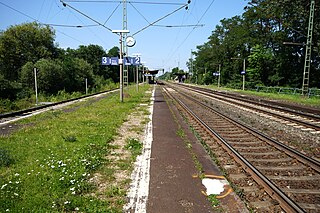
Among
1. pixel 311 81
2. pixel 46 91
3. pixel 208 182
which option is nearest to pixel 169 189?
pixel 208 182

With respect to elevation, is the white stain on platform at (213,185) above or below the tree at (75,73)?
below

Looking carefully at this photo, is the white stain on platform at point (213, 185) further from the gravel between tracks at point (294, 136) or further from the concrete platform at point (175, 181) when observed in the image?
the gravel between tracks at point (294, 136)

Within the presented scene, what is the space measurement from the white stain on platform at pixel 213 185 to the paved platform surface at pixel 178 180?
110mm

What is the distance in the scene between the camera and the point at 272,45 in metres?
58.6

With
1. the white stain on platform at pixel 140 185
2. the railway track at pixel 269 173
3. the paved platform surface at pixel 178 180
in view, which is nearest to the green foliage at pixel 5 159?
the white stain on platform at pixel 140 185

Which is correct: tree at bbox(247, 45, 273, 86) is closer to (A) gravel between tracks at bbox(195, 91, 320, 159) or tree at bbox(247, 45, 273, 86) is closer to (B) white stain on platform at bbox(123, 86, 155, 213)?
(A) gravel between tracks at bbox(195, 91, 320, 159)

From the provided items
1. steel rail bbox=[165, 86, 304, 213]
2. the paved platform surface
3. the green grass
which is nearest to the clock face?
the green grass

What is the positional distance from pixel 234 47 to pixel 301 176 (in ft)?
229

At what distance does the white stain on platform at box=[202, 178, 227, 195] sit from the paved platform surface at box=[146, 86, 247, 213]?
0.11m

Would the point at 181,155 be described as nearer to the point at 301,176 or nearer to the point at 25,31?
the point at 301,176

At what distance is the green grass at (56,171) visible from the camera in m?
4.06

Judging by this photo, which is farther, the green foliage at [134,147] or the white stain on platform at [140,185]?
the green foliage at [134,147]

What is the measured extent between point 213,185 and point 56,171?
11.2 feet

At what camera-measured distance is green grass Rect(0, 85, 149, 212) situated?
4.06m
